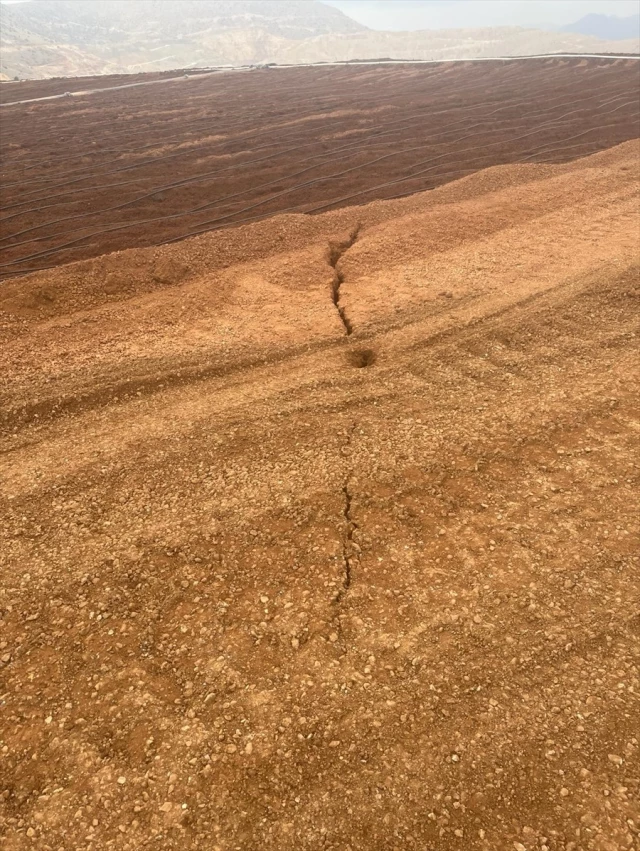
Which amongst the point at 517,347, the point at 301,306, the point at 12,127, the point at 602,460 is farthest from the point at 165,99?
the point at 602,460

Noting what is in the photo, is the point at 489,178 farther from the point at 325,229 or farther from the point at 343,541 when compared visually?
the point at 343,541

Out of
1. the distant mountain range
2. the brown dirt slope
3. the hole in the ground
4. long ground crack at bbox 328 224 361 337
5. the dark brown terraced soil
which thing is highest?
the distant mountain range

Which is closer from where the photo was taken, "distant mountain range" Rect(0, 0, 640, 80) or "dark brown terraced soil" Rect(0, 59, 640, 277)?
"dark brown terraced soil" Rect(0, 59, 640, 277)

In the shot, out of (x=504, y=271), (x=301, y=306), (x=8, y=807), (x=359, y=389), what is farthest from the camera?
(x=504, y=271)

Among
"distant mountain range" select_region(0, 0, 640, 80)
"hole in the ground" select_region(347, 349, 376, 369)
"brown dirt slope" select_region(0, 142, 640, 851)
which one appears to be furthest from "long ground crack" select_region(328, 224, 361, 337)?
"distant mountain range" select_region(0, 0, 640, 80)

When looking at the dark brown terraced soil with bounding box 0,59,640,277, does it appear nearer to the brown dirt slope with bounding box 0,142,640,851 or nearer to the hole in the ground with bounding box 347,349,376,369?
the brown dirt slope with bounding box 0,142,640,851

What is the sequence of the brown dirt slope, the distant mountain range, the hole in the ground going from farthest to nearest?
1. the distant mountain range
2. the hole in the ground
3. the brown dirt slope
